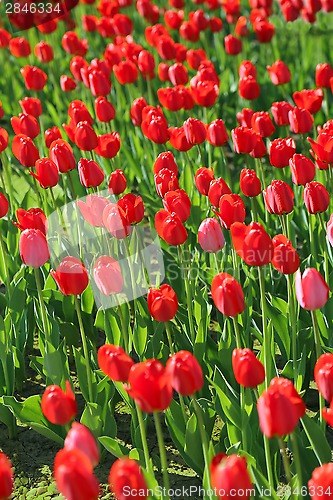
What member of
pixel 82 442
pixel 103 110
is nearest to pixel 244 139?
pixel 103 110

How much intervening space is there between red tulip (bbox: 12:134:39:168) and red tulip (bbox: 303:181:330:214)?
1.12m

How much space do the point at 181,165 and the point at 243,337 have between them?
172cm

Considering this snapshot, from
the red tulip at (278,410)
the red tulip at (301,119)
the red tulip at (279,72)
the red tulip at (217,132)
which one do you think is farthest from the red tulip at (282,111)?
the red tulip at (278,410)

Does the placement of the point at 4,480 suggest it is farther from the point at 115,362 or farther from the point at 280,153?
the point at 280,153

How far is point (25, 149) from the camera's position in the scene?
3.27m

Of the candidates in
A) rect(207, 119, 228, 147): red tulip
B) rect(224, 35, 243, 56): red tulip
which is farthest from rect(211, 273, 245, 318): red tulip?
rect(224, 35, 243, 56): red tulip

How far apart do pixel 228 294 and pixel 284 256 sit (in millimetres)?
231

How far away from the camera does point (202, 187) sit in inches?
119

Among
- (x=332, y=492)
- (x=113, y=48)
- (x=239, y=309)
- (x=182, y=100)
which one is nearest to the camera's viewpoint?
(x=332, y=492)

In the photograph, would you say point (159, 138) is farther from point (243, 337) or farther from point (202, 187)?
point (243, 337)

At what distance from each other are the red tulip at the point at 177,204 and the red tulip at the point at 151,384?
38.0 inches

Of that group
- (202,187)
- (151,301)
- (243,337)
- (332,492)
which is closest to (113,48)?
(202,187)

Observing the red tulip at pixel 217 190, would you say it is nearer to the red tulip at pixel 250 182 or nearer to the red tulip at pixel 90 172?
the red tulip at pixel 250 182

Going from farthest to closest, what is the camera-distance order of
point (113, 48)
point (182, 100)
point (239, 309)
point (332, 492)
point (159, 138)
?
point (113, 48) < point (182, 100) < point (159, 138) < point (239, 309) < point (332, 492)
